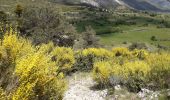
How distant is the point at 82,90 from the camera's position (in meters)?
25.9

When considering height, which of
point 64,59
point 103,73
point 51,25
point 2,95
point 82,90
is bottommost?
point 51,25

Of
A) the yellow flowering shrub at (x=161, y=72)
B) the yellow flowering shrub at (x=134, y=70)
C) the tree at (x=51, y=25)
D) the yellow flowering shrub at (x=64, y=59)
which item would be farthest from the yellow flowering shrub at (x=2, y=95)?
the tree at (x=51, y=25)

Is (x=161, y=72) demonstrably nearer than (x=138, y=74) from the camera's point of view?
Yes

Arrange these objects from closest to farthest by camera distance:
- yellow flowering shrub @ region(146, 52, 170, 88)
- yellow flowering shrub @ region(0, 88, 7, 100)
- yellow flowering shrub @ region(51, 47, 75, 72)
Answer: yellow flowering shrub @ region(0, 88, 7, 100) < yellow flowering shrub @ region(146, 52, 170, 88) < yellow flowering shrub @ region(51, 47, 75, 72)

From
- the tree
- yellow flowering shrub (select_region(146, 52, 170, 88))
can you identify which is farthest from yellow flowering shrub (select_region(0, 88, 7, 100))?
the tree

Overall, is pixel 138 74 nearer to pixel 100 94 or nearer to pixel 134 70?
pixel 134 70

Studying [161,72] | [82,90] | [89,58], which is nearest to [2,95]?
[161,72]

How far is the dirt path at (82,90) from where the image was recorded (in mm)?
23391

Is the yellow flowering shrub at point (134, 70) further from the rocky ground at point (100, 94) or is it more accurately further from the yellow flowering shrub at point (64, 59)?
the yellow flowering shrub at point (64, 59)

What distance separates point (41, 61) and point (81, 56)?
25.0 meters

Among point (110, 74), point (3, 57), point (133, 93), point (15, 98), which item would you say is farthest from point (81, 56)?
point (15, 98)

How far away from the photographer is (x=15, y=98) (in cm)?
859

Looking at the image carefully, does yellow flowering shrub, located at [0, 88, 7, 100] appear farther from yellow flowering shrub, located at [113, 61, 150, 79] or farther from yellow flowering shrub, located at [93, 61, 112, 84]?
yellow flowering shrub, located at [93, 61, 112, 84]

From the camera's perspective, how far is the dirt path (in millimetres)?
23391
